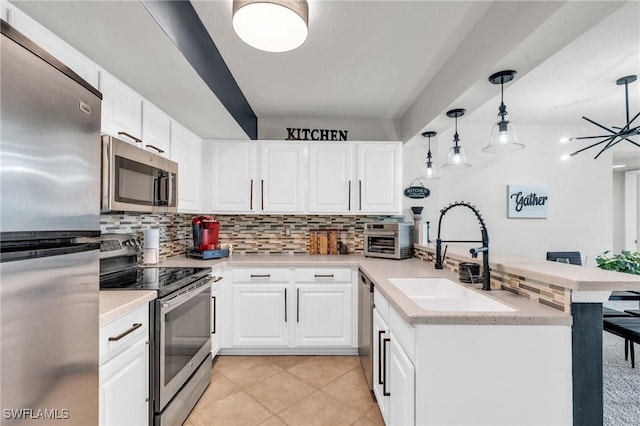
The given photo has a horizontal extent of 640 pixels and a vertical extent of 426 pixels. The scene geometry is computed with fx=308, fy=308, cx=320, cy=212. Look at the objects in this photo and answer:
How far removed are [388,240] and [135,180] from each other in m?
2.17

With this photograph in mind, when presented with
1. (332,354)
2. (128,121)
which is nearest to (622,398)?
(332,354)

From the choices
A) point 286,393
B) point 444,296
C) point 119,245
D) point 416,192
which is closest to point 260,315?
point 286,393

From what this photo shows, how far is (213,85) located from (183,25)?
1.61 feet

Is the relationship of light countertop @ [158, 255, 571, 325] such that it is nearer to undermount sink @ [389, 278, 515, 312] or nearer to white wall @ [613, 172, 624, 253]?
undermount sink @ [389, 278, 515, 312]

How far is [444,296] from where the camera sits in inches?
74.3

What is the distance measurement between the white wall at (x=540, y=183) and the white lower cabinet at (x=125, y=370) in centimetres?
350

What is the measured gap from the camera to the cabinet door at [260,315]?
2.78m

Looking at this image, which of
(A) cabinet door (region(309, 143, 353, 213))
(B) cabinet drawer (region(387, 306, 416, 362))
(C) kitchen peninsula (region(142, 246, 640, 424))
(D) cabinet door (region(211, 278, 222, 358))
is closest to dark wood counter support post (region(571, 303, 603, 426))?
(C) kitchen peninsula (region(142, 246, 640, 424))

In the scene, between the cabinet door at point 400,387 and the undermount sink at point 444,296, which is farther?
the undermount sink at point 444,296

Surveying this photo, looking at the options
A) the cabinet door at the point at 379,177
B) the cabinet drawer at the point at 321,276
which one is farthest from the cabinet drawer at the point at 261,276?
the cabinet door at the point at 379,177

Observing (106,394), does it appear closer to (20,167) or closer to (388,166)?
(20,167)

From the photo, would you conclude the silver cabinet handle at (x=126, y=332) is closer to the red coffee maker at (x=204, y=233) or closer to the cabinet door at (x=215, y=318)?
the cabinet door at (x=215, y=318)

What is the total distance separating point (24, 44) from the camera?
0.70m

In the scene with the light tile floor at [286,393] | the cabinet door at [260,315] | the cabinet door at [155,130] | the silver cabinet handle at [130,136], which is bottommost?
the light tile floor at [286,393]
